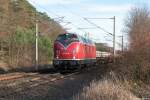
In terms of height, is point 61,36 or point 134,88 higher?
point 61,36

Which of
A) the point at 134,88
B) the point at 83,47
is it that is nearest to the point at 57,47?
the point at 83,47

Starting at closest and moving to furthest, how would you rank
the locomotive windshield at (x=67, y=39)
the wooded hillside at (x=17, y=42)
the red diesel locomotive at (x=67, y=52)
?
the red diesel locomotive at (x=67, y=52) < the locomotive windshield at (x=67, y=39) < the wooded hillside at (x=17, y=42)

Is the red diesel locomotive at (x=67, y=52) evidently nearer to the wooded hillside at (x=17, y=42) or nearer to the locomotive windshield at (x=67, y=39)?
the locomotive windshield at (x=67, y=39)

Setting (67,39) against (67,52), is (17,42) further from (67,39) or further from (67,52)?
(67,52)

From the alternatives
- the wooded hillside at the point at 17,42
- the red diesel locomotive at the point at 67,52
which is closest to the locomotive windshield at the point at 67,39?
the red diesel locomotive at the point at 67,52

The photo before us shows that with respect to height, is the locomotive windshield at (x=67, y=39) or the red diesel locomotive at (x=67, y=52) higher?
the locomotive windshield at (x=67, y=39)

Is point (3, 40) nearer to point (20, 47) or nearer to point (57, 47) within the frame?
point (20, 47)

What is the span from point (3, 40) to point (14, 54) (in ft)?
7.45

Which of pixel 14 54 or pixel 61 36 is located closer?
pixel 61 36

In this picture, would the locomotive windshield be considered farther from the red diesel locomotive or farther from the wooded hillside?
the wooded hillside

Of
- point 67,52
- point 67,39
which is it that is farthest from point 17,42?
point 67,52

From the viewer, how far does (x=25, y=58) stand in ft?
180

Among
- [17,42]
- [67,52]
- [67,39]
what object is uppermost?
[17,42]

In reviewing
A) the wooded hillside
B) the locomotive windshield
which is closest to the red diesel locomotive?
the locomotive windshield
